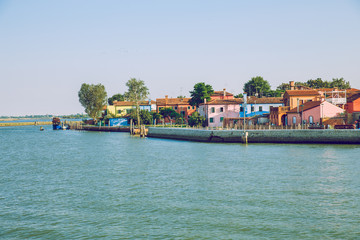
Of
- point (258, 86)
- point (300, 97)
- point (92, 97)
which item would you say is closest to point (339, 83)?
point (258, 86)

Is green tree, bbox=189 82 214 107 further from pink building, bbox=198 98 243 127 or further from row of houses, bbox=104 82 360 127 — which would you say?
pink building, bbox=198 98 243 127

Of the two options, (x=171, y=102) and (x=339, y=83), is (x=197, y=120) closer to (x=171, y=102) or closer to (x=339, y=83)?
(x=171, y=102)

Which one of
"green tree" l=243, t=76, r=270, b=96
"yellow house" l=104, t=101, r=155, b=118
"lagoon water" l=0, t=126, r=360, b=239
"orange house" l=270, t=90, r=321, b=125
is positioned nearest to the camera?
"lagoon water" l=0, t=126, r=360, b=239

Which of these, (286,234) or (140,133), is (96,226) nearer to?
(286,234)

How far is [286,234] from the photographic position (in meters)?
17.4

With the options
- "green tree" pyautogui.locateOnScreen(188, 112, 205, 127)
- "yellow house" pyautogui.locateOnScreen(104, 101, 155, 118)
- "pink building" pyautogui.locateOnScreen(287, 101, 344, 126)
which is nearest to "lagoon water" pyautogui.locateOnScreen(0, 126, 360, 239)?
"pink building" pyautogui.locateOnScreen(287, 101, 344, 126)

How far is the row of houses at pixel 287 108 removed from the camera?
208ft

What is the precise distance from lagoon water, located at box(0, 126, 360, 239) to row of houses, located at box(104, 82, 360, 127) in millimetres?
25312

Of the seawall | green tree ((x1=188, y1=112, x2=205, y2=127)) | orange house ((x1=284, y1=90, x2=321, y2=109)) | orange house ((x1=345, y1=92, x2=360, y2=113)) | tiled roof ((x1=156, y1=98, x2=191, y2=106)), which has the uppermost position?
tiled roof ((x1=156, y1=98, x2=191, y2=106))

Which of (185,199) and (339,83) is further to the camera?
(339,83)

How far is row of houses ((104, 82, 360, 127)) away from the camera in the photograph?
208 ft

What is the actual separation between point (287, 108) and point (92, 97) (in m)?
68.4

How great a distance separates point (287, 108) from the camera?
7081 cm

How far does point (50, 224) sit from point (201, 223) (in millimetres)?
8195
